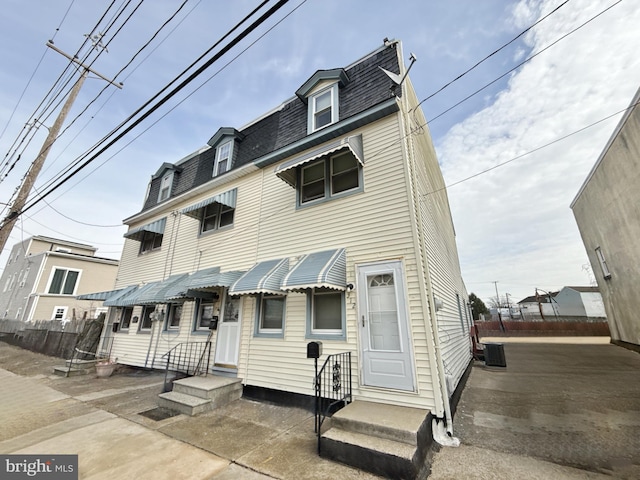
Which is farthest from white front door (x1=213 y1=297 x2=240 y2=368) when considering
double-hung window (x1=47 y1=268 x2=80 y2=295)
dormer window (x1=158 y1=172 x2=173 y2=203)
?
double-hung window (x1=47 y1=268 x2=80 y2=295)

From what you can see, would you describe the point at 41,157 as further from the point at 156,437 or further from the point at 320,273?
the point at 320,273

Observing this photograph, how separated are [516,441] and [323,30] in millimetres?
7876

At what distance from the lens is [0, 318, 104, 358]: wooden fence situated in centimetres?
1138

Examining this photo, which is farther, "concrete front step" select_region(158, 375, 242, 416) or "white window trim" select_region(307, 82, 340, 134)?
"white window trim" select_region(307, 82, 340, 134)

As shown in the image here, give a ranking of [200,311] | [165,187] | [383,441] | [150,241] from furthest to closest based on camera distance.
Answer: [165,187], [150,241], [200,311], [383,441]

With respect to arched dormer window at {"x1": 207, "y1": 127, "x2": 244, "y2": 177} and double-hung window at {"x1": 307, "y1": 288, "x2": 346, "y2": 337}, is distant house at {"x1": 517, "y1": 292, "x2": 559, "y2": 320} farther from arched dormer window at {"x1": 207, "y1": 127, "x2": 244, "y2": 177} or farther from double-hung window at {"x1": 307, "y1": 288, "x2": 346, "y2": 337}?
arched dormer window at {"x1": 207, "y1": 127, "x2": 244, "y2": 177}

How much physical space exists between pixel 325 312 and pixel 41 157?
9886mm

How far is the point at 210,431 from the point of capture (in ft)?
14.8

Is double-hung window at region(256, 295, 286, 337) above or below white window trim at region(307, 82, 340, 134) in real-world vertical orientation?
below

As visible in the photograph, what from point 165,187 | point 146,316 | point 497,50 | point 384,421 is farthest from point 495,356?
point 165,187

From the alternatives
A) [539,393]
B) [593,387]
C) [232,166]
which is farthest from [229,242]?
[593,387]

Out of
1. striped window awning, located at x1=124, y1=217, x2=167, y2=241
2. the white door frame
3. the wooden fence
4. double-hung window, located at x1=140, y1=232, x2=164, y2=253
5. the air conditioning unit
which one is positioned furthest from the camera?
the wooden fence

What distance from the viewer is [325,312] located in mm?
5812

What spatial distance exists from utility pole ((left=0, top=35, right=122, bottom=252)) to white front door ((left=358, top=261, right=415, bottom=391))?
8332mm
